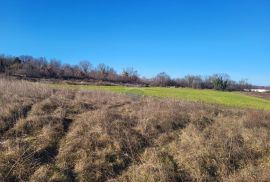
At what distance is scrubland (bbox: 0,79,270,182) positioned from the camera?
6.79 metres

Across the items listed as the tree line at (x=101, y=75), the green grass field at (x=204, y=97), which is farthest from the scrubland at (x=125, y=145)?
the tree line at (x=101, y=75)

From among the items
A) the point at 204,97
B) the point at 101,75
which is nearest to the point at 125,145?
the point at 204,97

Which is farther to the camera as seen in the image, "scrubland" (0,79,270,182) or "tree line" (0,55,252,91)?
"tree line" (0,55,252,91)

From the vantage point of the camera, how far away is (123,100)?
577 inches

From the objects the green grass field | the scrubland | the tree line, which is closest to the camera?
the scrubland

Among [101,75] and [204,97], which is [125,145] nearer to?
[204,97]

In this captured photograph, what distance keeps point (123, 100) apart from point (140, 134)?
5.62m

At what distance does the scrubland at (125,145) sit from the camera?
6.79 m

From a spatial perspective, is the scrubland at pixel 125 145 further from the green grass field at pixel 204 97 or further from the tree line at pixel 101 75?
the tree line at pixel 101 75

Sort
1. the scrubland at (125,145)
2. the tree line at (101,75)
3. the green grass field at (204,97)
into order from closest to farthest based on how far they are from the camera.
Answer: the scrubland at (125,145) < the green grass field at (204,97) < the tree line at (101,75)

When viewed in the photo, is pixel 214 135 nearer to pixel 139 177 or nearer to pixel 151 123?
pixel 151 123

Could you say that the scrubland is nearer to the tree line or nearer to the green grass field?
the green grass field

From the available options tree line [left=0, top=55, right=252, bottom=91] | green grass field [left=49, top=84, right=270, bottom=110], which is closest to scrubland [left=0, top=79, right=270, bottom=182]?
green grass field [left=49, top=84, right=270, bottom=110]

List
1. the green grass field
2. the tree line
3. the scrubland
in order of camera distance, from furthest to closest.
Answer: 1. the tree line
2. the green grass field
3. the scrubland
